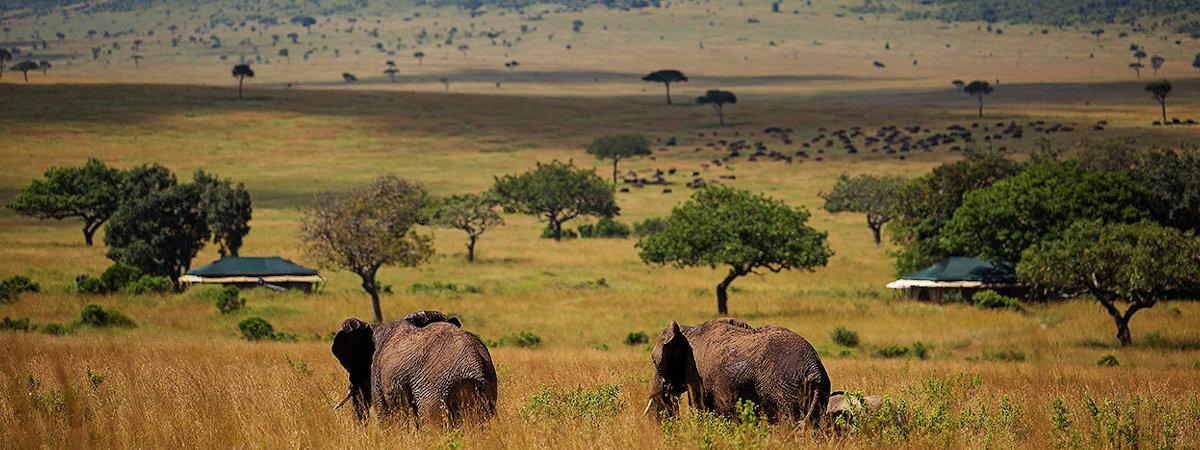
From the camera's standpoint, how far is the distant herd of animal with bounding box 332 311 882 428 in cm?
1196

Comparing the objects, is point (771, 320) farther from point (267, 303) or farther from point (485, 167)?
point (485, 167)

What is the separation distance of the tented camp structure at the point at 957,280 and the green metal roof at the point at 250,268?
27.0m

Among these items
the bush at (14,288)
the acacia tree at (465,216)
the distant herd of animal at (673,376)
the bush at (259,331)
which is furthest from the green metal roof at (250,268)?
the distant herd of animal at (673,376)

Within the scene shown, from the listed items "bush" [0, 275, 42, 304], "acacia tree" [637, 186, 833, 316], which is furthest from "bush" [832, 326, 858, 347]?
"bush" [0, 275, 42, 304]

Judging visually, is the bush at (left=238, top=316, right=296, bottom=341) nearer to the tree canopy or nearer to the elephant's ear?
the elephant's ear

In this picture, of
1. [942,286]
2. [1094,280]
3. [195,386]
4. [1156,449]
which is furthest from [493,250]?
[1156,449]

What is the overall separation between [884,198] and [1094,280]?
4098cm

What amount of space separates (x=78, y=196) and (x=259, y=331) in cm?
4013

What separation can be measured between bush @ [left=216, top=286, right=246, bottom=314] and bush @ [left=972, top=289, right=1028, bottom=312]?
28.8 metres

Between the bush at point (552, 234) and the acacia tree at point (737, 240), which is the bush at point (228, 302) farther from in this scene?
the bush at point (552, 234)

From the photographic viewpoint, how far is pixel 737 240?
50219 millimetres

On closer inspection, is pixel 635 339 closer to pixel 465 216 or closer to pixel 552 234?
pixel 465 216

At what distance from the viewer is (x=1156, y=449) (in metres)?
11.4

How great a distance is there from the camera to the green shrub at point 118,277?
161ft
